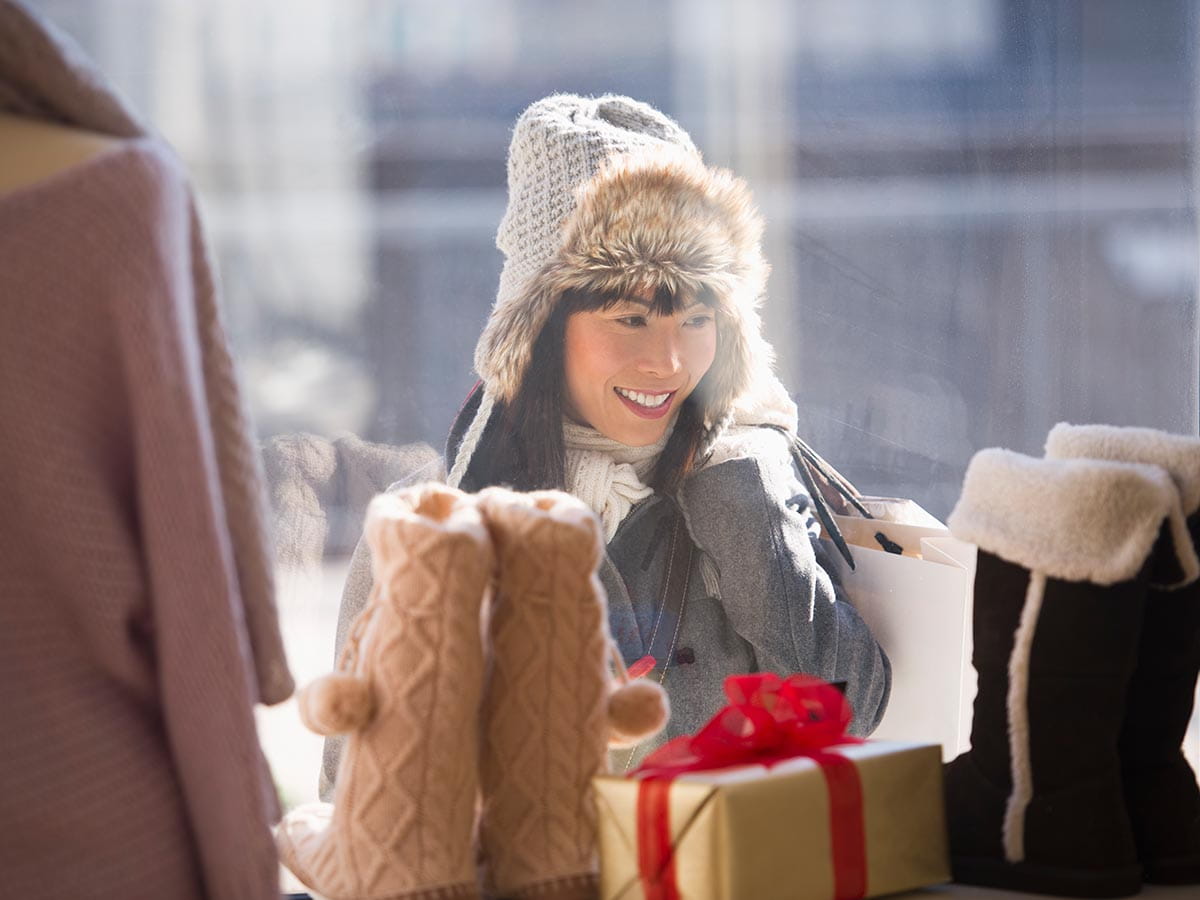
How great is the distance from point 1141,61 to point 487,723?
3.56 ft

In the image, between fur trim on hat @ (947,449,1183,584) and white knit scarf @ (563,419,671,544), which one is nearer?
fur trim on hat @ (947,449,1183,584)

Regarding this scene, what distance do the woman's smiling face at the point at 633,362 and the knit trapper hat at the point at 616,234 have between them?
0.02m

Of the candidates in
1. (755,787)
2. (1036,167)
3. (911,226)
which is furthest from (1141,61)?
(755,787)

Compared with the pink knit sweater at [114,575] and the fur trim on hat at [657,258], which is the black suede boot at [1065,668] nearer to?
the fur trim on hat at [657,258]

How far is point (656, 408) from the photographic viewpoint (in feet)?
4.44

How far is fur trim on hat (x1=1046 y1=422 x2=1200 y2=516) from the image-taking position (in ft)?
3.54

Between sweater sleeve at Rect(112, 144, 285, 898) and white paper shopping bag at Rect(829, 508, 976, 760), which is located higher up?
sweater sleeve at Rect(112, 144, 285, 898)

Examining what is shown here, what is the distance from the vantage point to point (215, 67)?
54.7 inches

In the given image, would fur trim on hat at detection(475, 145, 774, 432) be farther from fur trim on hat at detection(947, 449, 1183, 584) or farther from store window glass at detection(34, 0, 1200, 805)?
fur trim on hat at detection(947, 449, 1183, 584)

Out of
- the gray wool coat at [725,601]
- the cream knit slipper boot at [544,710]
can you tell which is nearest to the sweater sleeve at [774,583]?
the gray wool coat at [725,601]

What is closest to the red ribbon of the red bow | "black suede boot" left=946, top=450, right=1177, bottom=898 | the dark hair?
the red bow

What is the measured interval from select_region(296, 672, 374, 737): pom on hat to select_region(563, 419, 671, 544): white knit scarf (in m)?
0.44

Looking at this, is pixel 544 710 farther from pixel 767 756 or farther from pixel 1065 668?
pixel 1065 668

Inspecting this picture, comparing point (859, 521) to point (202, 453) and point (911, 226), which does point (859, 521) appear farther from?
point (202, 453)
